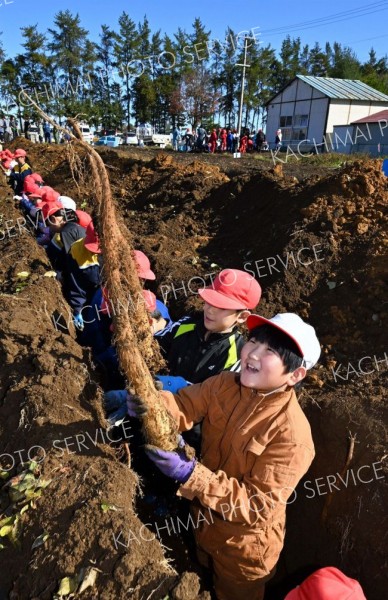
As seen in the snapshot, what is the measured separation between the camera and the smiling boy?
6.20ft

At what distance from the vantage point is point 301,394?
370 centimetres

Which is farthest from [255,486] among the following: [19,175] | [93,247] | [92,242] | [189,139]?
[189,139]

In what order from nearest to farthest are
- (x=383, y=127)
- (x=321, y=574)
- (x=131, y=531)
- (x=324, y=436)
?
1. (x=321, y=574)
2. (x=131, y=531)
3. (x=324, y=436)
4. (x=383, y=127)

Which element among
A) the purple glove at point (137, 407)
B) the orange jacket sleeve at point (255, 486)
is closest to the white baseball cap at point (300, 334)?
the orange jacket sleeve at point (255, 486)

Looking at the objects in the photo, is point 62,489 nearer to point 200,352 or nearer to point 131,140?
point 200,352

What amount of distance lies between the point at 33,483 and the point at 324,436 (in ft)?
7.18

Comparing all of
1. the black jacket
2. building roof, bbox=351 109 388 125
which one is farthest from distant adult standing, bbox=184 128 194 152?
the black jacket

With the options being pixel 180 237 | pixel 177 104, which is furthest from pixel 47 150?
pixel 177 104

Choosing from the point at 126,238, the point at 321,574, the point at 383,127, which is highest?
the point at 383,127

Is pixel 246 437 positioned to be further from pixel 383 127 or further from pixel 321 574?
pixel 383 127

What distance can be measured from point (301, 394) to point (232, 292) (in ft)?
4.94

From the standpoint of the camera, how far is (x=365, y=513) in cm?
283

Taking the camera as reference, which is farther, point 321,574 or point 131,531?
point 131,531

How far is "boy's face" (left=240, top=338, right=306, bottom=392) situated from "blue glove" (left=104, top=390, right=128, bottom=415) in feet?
2.92
